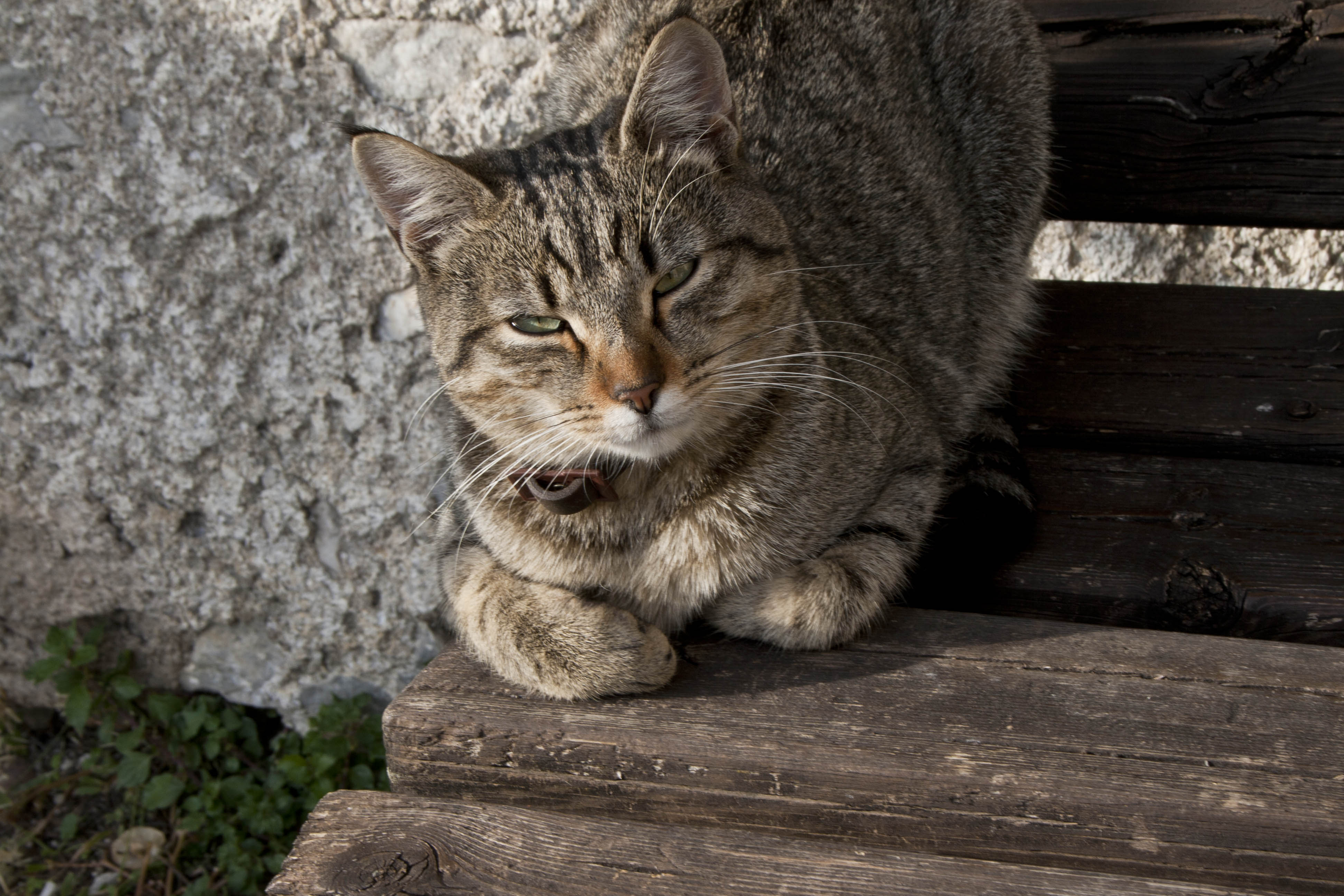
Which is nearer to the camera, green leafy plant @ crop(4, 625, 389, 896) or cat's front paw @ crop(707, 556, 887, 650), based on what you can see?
cat's front paw @ crop(707, 556, 887, 650)

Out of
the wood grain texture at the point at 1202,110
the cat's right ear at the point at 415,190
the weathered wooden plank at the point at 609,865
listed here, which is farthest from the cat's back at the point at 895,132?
the weathered wooden plank at the point at 609,865

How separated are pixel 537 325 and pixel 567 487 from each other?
30cm

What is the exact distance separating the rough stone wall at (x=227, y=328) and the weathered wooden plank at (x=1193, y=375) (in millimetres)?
1546

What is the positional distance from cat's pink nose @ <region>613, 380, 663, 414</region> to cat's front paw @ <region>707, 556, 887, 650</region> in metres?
0.48

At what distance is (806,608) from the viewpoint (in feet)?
6.01

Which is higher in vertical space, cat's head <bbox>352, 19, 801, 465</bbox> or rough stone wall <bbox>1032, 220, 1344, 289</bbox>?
cat's head <bbox>352, 19, 801, 465</bbox>

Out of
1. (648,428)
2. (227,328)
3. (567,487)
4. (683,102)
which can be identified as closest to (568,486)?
(567,487)

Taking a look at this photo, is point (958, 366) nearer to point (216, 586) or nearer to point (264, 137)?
point (264, 137)

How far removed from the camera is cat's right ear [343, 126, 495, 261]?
1688mm

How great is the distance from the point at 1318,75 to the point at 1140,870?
2.11m

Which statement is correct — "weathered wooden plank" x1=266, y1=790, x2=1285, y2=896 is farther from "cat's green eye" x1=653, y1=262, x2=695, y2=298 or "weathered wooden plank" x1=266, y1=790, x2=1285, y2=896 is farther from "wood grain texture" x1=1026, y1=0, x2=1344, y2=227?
"wood grain texture" x1=1026, y1=0, x2=1344, y2=227

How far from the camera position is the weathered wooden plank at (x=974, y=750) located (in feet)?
4.90

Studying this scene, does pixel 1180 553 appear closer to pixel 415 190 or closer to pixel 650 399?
pixel 650 399

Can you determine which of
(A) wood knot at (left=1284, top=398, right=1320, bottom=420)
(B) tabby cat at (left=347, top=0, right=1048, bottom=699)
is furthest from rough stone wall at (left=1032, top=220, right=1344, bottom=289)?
(B) tabby cat at (left=347, top=0, right=1048, bottom=699)
